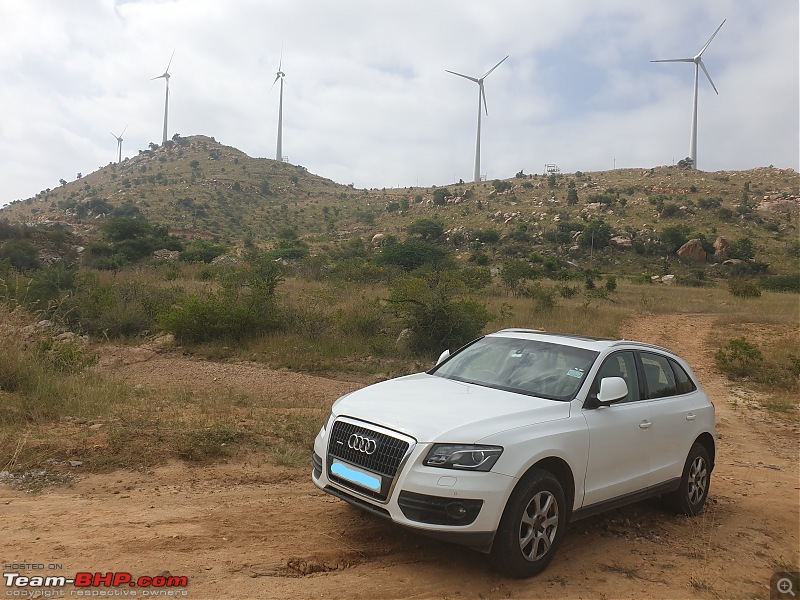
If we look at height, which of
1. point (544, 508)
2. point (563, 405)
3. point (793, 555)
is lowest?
point (793, 555)

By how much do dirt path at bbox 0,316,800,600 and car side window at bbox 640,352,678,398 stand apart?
1.21 m

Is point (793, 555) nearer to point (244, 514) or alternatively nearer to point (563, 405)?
point (563, 405)

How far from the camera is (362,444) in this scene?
4.25 meters

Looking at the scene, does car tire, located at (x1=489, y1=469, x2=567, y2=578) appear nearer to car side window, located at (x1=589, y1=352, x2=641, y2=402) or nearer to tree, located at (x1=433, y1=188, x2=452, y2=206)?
car side window, located at (x1=589, y1=352, x2=641, y2=402)

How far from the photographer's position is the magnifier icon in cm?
441

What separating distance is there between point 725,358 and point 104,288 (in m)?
16.1

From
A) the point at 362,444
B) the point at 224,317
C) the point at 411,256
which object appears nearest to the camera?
the point at 362,444

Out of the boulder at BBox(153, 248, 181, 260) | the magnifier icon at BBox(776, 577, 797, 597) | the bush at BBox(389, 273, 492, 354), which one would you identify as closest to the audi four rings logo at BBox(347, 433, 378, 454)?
the magnifier icon at BBox(776, 577, 797, 597)

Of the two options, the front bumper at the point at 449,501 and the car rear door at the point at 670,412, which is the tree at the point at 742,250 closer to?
the car rear door at the point at 670,412

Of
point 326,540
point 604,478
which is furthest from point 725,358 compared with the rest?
point 326,540

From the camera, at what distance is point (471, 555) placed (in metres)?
4.40

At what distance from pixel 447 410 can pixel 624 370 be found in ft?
6.37

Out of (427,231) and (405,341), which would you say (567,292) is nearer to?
(405,341)

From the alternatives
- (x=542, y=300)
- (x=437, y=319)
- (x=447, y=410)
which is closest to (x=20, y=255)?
(x=437, y=319)
